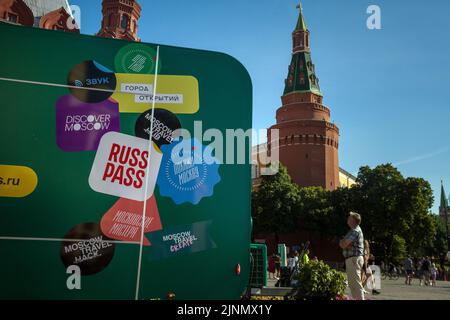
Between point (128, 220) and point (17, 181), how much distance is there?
97 centimetres

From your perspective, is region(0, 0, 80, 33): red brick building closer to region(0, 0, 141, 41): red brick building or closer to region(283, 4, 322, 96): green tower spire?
region(0, 0, 141, 41): red brick building

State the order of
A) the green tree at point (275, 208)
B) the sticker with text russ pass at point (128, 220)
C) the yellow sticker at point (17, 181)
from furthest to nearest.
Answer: the green tree at point (275, 208) < the sticker with text russ pass at point (128, 220) < the yellow sticker at point (17, 181)

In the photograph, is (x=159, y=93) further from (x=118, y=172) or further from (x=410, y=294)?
(x=410, y=294)

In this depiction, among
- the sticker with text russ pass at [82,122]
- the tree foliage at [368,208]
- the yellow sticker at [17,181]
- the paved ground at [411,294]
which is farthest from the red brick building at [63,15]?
the paved ground at [411,294]

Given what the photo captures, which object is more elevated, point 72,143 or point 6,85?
point 6,85

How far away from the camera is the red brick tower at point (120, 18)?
117ft

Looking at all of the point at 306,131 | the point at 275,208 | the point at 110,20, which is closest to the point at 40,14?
the point at 110,20

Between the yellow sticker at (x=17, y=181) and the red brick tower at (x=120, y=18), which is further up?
the red brick tower at (x=120, y=18)

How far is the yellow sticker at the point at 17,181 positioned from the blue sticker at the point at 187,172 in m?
1.07

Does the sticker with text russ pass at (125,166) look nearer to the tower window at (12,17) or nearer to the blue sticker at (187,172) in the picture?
the blue sticker at (187,172)
